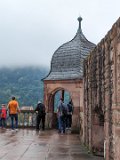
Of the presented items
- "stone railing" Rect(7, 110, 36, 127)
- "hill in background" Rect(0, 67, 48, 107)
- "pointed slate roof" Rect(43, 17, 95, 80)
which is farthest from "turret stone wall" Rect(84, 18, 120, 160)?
"hill in background" Rect(0, 67, 48, 107)

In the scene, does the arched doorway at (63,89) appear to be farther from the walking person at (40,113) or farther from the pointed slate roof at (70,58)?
the walking person at (40,113)

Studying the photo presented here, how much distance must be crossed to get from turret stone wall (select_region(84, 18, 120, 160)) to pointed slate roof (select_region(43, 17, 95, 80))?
9.70 m

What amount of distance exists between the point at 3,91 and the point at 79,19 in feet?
250

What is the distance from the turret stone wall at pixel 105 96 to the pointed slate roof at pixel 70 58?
9.70 m

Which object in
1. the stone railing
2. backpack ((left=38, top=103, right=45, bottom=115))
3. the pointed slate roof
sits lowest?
the stone railing

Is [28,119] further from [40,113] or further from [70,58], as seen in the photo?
[70,58]

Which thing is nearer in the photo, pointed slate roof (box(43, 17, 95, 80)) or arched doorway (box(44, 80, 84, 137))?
arched doorway (box(44, 80, 84, 137))

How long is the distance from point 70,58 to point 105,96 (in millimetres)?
14053

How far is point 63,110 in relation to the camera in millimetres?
19500

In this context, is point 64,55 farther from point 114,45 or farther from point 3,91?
point 3,91

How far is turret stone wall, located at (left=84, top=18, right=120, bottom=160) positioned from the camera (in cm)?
766

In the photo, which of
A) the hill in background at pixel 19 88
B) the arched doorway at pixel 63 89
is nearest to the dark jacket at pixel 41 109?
the arched doorway at pixel 63 89

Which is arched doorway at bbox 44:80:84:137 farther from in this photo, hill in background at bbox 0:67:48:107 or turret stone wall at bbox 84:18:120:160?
hill in background at bbox 0:67:48:107

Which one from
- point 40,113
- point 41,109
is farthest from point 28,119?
point 41,109
